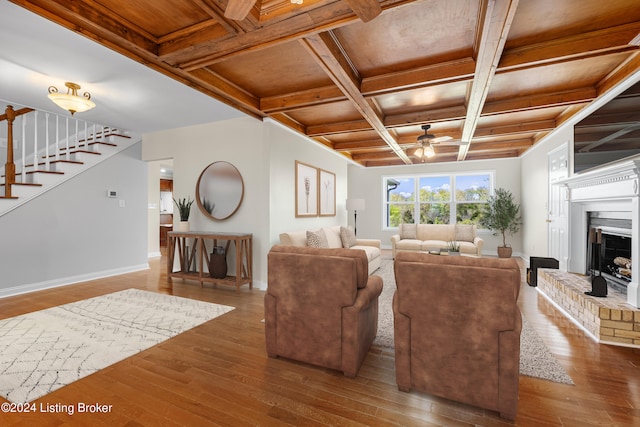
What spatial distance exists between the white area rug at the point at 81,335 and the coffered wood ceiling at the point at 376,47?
99.4 inches

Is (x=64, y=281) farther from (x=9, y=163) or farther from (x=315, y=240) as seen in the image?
(x=315, y=240)

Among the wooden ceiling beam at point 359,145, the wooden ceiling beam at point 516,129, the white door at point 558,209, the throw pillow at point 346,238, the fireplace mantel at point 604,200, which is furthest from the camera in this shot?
the wooden ceiling beam at point 359,145

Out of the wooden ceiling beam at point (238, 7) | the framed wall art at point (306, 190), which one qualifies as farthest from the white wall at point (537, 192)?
the wooden ceiling beam at point (238, 7)

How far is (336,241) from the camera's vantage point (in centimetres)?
525

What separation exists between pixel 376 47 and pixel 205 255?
3774 mm

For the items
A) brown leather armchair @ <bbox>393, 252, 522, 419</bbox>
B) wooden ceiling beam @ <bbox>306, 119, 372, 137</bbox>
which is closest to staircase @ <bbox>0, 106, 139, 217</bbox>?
wooden ceiling beam @ <bbox>306, 119, 372, 137</bbox>

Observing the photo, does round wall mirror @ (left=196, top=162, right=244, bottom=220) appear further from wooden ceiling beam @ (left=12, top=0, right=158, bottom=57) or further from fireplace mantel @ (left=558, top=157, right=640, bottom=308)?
fireplace mantel @ (left=558, top=157, right=640, bottom=308)

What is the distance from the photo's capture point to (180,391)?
73.0 inches

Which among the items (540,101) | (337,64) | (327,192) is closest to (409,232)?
(327,192)

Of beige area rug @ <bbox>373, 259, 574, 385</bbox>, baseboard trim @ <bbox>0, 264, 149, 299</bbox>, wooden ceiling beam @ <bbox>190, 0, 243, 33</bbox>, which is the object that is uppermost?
wooden ceiling beam @ <bbox>190, 0, 243, 33</bbox>

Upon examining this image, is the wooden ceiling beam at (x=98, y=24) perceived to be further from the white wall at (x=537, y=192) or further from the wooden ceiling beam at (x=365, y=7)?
the white wall at (x=537, y=192)

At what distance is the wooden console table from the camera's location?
4.15 m

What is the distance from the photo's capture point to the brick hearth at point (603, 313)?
249 cm

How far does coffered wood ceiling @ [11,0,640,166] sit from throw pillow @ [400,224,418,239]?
3199mm
